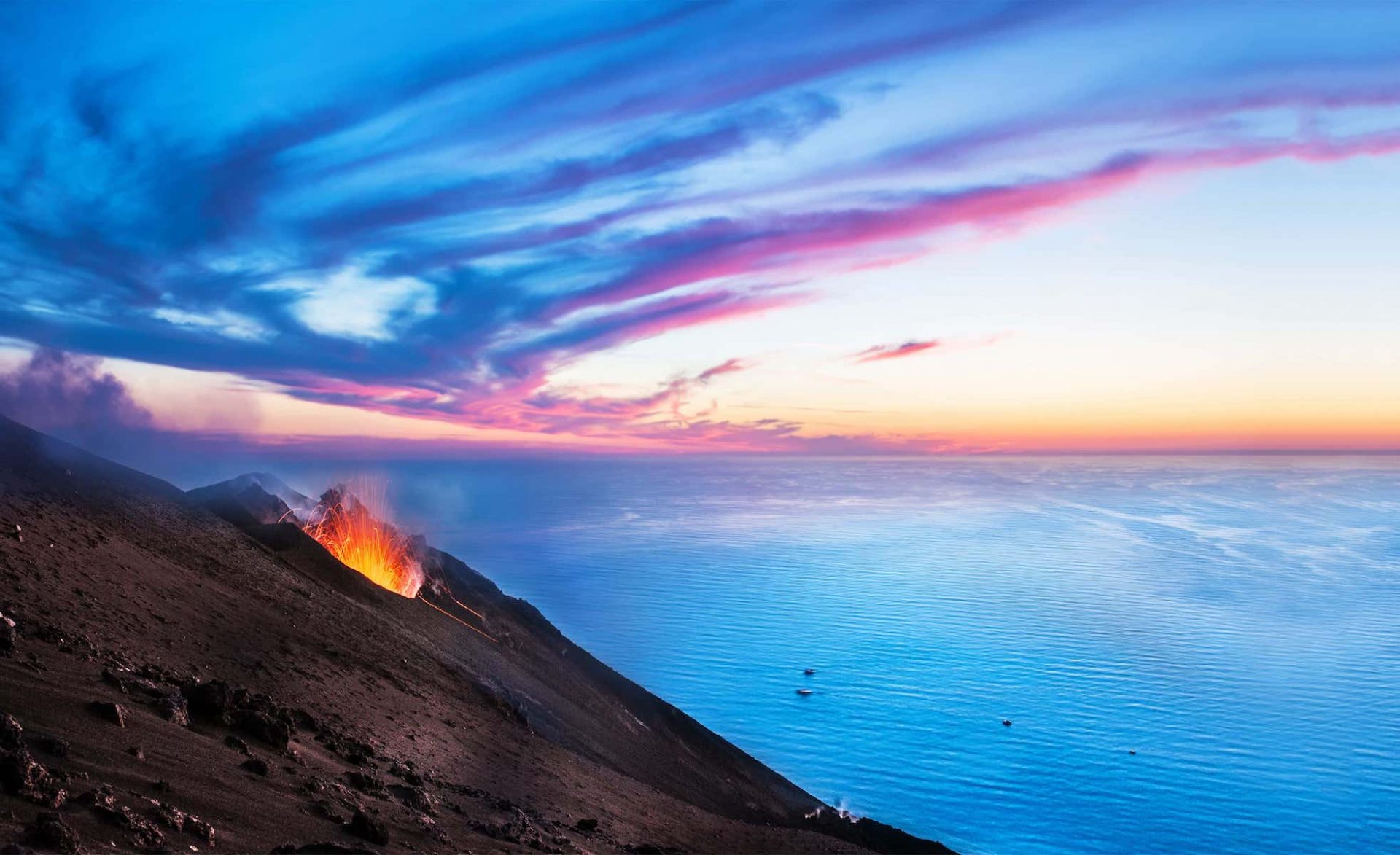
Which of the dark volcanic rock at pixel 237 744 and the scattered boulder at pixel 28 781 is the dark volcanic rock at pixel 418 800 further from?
the scattered boulder at pixel 28 781

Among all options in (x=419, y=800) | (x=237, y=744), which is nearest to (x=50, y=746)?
(x=237, y=744)

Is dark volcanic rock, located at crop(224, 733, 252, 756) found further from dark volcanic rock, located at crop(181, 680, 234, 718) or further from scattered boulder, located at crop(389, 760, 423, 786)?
scattered boulder, located at crop(389, 760, 423, 786)

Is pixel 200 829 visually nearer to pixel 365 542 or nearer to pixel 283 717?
pixel 283 717

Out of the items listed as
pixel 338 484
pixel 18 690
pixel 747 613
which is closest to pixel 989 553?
pixel 747 613

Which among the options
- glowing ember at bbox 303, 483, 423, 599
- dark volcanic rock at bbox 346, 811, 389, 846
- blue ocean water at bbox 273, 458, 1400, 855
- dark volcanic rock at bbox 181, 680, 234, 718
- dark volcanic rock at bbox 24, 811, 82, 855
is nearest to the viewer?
dark volcanic rock at bbox 24, 811, 82, 855

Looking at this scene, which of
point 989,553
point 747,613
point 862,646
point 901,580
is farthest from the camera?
point 989,553

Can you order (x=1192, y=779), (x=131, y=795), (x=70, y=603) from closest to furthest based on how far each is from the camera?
(x=131, y=795), (x=70, y=603), (x=1192, y=779)

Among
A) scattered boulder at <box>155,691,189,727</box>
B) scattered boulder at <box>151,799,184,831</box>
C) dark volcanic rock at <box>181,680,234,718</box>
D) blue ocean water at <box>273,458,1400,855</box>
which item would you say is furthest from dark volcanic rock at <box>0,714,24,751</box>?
blue ocean water at <box>273,458,1400,855</box>

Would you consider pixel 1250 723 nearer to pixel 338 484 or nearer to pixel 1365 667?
pixel 1365 667
